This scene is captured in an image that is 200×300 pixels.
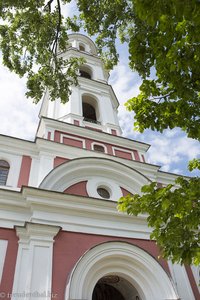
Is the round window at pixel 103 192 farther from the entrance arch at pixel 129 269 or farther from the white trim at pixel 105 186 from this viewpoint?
the entrance arch at pixel 129 269

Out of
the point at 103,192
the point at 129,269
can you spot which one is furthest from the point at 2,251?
the point at 103,192

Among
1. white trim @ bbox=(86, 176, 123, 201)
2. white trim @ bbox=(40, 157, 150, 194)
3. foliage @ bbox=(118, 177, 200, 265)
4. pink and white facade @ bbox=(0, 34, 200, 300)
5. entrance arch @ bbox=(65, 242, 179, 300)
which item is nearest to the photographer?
foliage @ bbox=(118, 177, 200, 265)

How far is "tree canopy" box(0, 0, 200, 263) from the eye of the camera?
4309 mm

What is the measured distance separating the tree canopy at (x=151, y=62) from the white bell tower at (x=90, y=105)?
9.02ft

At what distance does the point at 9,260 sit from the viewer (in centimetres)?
695

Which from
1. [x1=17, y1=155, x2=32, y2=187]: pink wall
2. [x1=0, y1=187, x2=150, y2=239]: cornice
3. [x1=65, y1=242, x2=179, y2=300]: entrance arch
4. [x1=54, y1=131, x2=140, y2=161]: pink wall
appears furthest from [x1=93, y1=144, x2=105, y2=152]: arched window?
[x1=65, y1=242, x2=179, y2=300]: entrance arch

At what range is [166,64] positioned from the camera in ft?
15.6

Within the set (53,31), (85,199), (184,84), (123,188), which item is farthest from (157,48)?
(123,188)

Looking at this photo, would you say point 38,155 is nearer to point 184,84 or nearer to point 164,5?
point 184,84

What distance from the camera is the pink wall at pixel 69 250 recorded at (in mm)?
6839

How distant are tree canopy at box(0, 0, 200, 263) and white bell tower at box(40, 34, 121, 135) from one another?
275cm

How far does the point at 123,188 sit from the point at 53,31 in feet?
19.3

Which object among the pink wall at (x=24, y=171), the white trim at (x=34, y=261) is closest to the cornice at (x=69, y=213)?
the white trim at (x=34, y=261)

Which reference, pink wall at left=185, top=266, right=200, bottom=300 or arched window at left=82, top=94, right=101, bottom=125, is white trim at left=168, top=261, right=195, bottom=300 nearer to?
pink wall at left=185, top=266, right=200, bottom=300
